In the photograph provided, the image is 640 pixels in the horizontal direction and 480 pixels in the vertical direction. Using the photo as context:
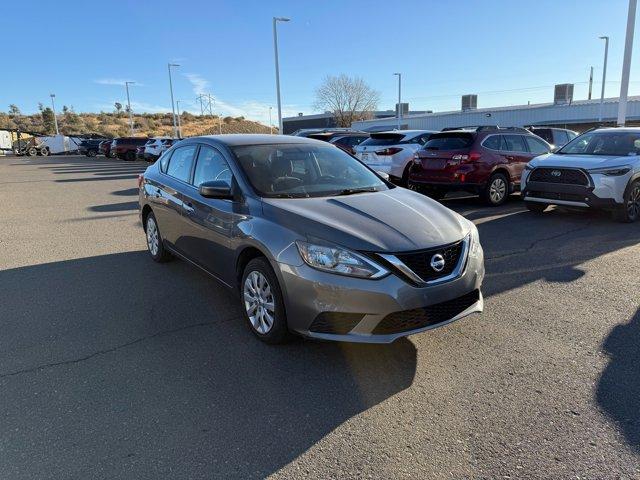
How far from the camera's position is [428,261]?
347 cm

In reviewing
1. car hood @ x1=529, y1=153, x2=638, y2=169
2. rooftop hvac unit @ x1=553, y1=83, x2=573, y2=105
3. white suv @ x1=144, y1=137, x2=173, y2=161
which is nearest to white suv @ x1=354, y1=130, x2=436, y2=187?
car hood @ x1=529, y1=153, x2=638, y2=169

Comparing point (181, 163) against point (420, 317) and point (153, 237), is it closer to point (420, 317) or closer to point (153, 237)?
point (153, 237)

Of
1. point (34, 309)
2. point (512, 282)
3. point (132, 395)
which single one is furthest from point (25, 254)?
point (512, 282)

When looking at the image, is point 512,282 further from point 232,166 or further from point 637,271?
point 232,166

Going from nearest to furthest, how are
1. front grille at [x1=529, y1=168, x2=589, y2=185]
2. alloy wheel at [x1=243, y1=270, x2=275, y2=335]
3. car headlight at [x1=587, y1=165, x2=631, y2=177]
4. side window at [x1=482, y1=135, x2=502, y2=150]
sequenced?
alloy wheel at [x1=243, y1=270, x2=275, y2=335]
car headlight at [x1=587, y1=165, x2=631, y2=177]
front grille at [x1=529, y1=168, x2=589, y2=185]
side window at [x1=482, y1=135, x2=502, y2=150]

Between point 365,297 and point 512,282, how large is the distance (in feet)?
9.15

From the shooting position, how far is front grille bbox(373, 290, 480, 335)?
11.1 ft

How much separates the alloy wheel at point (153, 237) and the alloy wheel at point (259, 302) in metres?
2.60

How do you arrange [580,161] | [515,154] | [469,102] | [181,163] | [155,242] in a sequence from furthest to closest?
1. [469,102]
2. [515,154]
3. [580,161]
4. [155,242]
5. [181,163]

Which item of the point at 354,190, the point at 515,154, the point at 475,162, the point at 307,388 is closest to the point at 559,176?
the point at 475,162

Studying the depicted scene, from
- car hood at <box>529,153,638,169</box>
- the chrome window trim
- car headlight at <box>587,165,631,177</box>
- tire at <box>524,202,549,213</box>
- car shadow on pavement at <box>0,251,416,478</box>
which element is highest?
car hood at <box>529,153,638,169</box>

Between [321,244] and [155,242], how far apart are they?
3.56 meters

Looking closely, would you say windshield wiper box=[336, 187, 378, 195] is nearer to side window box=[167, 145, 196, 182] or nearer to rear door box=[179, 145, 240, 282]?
rear door box=[179, 145, 240, 282]

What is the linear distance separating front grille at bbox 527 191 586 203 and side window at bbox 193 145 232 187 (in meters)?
6.44
